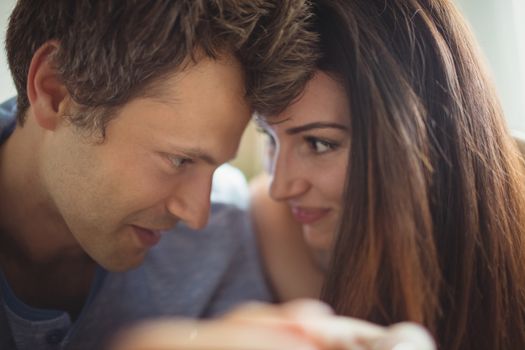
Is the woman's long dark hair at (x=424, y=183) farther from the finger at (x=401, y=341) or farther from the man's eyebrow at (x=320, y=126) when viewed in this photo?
the finger at (x=401, y=341)

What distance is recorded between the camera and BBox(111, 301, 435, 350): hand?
1.29 feet

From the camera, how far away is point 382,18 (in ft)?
2.91

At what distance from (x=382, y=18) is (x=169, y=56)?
34 centimetres

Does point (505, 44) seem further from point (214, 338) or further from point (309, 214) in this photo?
point (214, 338)

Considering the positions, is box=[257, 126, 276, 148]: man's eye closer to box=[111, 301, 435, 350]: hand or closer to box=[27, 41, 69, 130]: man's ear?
box=[27, 41, 69, 130]: man's ear

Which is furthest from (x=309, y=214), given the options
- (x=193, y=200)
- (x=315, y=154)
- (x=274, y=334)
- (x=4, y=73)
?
(x=4, y=73)

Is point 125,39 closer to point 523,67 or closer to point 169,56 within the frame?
point 169,56

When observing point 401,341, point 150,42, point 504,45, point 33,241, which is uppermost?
point 504,45

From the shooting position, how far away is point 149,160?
2.84 ft

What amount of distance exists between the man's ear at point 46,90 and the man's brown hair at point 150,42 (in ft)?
0.07

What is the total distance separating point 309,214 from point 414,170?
0.96 feet

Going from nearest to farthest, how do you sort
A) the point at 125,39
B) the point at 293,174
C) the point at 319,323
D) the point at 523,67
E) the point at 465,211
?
the point at 319,323, the point at 125,39, the point at 465,211, the point at 293,174, the point at 523,67

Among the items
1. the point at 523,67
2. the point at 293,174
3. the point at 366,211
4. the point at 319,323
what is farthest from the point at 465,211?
the point at 523,67

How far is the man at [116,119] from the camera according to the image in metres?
0.81
